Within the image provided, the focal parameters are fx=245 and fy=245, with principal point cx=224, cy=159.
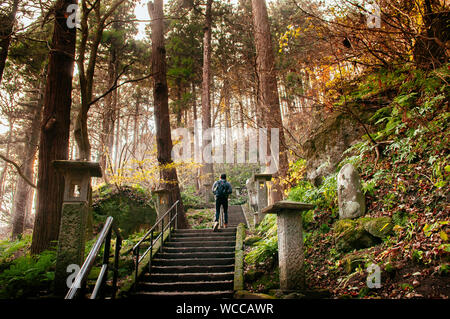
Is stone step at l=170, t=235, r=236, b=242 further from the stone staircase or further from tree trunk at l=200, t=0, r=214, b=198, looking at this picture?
tree trunk at l=200, t=0, r=214, b=198

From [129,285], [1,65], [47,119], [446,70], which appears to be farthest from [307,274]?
[1,65]

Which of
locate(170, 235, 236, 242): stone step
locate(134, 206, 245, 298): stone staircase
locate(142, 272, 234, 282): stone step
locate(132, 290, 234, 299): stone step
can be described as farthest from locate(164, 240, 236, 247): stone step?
locate(132, 290, 234, 299): stone step

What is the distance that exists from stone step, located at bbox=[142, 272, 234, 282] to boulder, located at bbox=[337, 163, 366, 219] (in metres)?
2.81

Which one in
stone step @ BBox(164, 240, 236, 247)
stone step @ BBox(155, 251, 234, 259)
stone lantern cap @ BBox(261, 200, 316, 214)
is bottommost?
stone step @ BBox(155, 251, 234, 259)

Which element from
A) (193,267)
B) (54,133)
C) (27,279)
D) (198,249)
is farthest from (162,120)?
(27,279)

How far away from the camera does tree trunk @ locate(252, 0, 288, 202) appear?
7130 mm

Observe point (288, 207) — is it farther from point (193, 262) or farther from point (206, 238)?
point (206, 238)

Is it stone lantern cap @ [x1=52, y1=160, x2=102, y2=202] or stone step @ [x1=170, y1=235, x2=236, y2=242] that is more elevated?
stone lantern cap @ [x1=52, y1=160, x2=102, y2=202]

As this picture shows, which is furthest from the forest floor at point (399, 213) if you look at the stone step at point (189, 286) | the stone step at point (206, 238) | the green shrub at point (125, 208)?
the green shrub at point (125, 208)

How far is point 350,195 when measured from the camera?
450 cm

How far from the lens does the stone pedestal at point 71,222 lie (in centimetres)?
409

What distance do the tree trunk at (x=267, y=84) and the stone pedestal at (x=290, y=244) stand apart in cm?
339

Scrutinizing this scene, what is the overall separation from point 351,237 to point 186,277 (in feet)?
11.8

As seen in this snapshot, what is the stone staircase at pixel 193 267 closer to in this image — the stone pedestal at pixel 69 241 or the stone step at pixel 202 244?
the stone step at pixel 202 244
